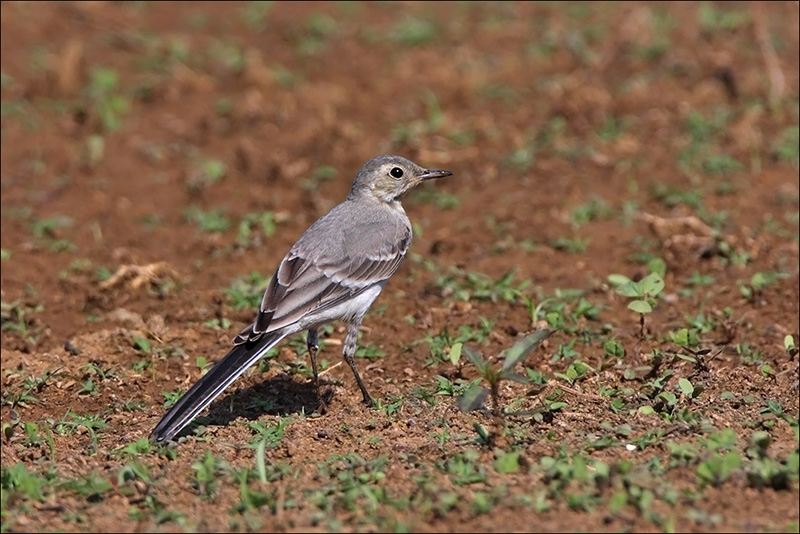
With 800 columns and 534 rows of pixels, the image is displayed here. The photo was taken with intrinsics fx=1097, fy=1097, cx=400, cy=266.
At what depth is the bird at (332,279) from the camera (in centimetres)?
741

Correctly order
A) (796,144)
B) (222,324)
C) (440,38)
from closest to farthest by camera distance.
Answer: (222,324) < (796,144) < (440,38)

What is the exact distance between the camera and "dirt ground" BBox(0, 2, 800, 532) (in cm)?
632

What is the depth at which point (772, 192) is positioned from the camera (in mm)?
12055

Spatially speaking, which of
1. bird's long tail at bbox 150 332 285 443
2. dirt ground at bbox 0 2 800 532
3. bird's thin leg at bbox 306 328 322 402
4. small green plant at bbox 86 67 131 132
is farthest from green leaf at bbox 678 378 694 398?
small green plant at bbox 86 67 131 132

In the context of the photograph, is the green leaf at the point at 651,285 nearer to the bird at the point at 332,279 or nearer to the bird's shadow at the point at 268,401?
the bird at the point at 332,279

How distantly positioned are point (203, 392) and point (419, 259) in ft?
13.5

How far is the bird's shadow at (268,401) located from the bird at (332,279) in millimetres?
217

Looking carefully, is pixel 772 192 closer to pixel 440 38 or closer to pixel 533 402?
pixel 533 402

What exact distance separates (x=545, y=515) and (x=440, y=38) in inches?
487

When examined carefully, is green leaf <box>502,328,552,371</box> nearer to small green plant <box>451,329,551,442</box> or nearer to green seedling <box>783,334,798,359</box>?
small green plant <box>451,329,551,442</box>

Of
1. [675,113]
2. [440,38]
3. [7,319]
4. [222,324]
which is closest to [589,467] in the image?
[222,324]

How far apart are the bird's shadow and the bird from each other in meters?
0.22

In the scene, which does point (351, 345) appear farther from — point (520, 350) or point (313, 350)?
point (520, 350)

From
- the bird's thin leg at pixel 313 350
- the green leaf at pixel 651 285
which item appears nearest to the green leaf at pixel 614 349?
the green leaf at pixel 651 285
